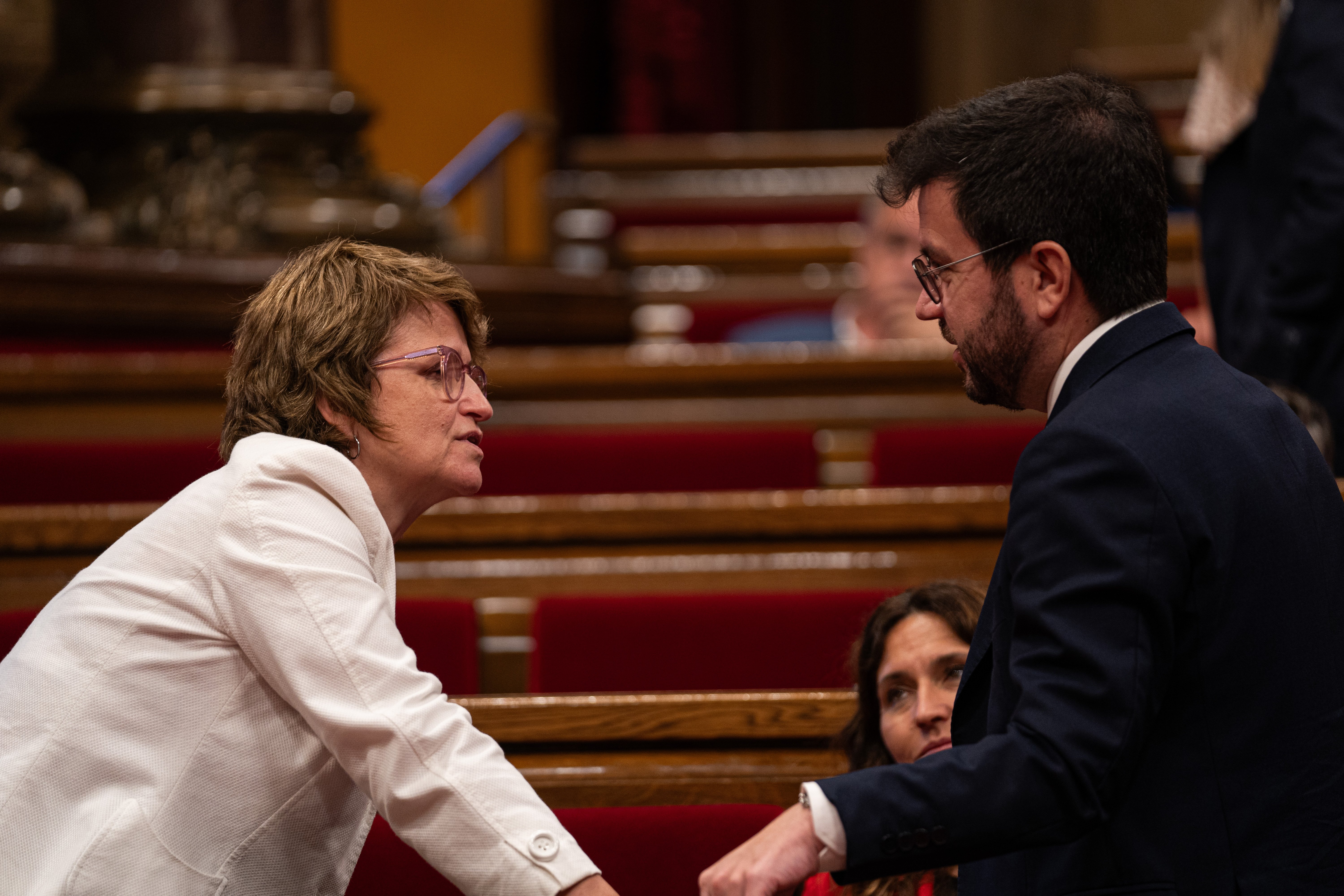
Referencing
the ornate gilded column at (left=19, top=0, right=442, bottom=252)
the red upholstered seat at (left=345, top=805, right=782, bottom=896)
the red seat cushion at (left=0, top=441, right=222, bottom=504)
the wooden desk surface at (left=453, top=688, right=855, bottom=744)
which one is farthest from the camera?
the ornate gilded column at (left=19, top=0, right=442, bottom=252)

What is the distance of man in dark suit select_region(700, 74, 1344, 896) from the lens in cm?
83

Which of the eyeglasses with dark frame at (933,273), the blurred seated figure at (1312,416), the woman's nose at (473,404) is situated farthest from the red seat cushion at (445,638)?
the blurred seated figure at (1312,416)

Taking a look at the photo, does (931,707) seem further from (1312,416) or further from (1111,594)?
(1312,416)

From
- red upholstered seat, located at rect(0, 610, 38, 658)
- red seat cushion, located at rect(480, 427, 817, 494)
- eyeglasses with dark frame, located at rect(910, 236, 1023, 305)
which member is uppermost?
eyeglasses with dark frame, located at rect(910, 236, 1023, 305)

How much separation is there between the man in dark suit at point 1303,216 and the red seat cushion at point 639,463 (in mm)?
682

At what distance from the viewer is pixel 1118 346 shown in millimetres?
926

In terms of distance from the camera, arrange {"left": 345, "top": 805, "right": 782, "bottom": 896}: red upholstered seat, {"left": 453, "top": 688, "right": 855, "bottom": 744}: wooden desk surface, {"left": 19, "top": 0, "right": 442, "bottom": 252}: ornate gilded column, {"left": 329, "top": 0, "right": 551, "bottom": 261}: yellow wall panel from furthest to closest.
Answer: {"left": 329, "top": 0, "right": 551, "bottom": 261}: yellow wall panel < {"left": 19, "top": 0, "right": 442, "bottom": 252}: ornate gilded column < {"left": 453, "top": 688, "right": 855, "bottom": 744}: wooden desk surface < {"left": 345, "top": 805, "right": 782, "bottom": 896}: red upholstered seat

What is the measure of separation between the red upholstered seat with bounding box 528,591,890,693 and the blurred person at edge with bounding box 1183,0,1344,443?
30.9 inches

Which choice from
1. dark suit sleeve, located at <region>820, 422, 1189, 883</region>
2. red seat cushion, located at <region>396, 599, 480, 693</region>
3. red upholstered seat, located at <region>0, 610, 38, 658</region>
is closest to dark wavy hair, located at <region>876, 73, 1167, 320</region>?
dark suit sleeve, located at <region>820, 422, 1189, 883</region>

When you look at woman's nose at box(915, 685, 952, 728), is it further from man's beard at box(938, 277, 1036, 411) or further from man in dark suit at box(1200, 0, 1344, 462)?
man in dark suit at box(1200, 0, 1344, 462)

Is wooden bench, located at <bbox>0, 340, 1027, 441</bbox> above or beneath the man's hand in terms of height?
beneath

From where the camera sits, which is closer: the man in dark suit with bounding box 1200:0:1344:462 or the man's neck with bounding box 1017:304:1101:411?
the man's neck with bounding box 1017:304:1101:411

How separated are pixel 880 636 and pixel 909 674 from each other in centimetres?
6

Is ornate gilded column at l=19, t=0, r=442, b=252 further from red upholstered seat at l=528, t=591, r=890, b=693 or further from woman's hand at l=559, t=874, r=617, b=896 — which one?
woman's hand at l=559, t=874, r=617, b=896
